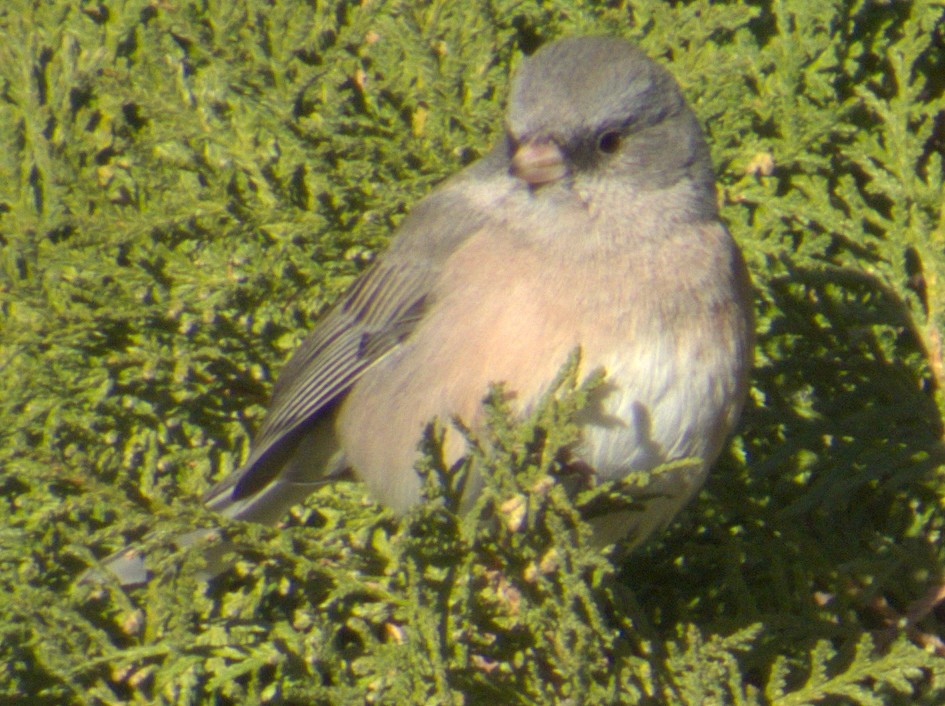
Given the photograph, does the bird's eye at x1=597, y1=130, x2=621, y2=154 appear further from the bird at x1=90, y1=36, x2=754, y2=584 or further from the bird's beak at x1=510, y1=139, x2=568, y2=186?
the bird's beak at x1=510, y1=139, x2=568, y2=186

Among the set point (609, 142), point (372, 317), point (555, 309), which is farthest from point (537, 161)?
point (372, 317)

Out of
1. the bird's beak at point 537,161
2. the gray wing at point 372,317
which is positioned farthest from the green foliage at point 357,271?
the bird's beak at point 537,161

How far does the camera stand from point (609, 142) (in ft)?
8.57

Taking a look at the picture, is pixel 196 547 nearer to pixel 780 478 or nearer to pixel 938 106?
pixel 780 478

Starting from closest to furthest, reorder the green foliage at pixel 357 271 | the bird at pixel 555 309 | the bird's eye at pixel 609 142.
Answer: the bird at pixel 555 309, the green foliage at pixel 357 271, the bird's eye at pixel 609 142

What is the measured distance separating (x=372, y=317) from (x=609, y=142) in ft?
2.14

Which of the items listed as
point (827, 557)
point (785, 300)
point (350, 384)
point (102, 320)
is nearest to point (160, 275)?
point (102, 320)

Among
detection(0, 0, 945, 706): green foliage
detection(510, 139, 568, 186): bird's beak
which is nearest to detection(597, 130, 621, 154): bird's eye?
detection(510, 139, 568, 186): bird's beak

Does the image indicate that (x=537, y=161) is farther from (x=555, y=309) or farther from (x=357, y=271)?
(x=357, y=271)

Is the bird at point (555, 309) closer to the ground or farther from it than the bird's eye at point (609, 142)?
closer to the ground

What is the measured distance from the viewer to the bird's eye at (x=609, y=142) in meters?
2.59

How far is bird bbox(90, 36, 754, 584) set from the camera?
234cm

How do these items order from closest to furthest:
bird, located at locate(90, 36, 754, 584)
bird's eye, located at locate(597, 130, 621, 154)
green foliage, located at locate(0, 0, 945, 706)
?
1. bird, located at locate(90, 36, 754, 584)
2. green foliage, located at locate(0, 0, 945, 706)
3. bird's eye, located at locate(597, 130, 621, 154)

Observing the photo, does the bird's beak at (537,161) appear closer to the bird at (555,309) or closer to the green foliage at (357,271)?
the bird at (555,309)
